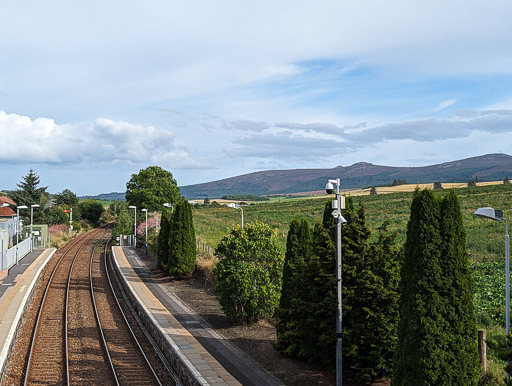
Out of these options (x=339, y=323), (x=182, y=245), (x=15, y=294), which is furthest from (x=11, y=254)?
(x=339, y=323)

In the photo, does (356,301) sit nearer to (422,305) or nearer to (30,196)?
(422,305)

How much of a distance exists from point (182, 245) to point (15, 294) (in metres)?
11.3

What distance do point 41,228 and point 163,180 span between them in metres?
22.8

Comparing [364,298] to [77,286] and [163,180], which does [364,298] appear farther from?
[163,180]

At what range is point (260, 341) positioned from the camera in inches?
768

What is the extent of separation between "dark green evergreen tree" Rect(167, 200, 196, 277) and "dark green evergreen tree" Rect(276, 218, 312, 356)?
17.4 m

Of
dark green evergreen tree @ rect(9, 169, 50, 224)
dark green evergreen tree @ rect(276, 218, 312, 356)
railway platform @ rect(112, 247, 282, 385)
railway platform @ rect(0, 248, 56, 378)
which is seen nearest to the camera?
railway platform @ rect(112, 247, 282, 385)

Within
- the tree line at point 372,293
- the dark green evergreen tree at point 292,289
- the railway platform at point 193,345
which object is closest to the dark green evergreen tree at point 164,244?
the railway platform at point 193,345

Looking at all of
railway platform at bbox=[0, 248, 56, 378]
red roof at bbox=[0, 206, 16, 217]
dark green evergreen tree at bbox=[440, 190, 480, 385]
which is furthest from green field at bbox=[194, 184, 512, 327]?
red roof at bbox=[0, 206, 16, 217]

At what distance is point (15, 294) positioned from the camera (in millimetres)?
28141

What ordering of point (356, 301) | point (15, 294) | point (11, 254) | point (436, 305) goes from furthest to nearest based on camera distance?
point (11, 254) < point (15, 294) < point (356, 301) < point (436, 305)

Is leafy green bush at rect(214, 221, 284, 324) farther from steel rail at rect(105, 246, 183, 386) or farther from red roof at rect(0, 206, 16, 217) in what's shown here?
red roof at rect(0, 206, 16, 217)

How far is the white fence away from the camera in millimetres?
35656

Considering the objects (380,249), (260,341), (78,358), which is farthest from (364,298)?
(78,358)
